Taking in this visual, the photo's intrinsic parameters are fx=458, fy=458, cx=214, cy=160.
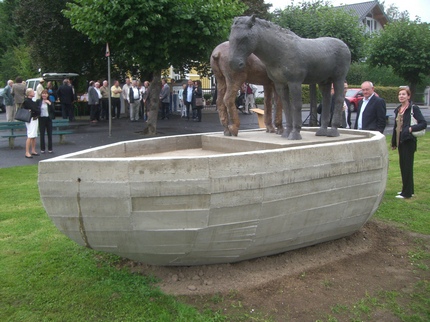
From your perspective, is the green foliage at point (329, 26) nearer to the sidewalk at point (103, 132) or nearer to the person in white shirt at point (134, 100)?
the sidewalk at point (103, 132)

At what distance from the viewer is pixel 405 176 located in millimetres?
7566

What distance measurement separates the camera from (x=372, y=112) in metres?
7.53

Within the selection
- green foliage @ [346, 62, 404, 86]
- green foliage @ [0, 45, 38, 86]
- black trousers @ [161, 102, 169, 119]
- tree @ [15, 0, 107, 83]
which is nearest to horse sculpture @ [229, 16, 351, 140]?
black trousers @ [161, 102, 169, 119]

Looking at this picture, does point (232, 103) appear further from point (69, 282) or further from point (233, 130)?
point (69, 282)

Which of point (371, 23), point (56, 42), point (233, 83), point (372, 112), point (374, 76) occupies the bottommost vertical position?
Result: point (372, 112)

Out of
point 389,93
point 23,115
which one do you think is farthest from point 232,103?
point 389,93

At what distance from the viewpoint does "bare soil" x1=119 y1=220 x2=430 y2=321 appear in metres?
3.99

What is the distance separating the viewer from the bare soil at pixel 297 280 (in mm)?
3992

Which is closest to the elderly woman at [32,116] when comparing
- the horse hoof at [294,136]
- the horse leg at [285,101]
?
the horse leg at [285,101]

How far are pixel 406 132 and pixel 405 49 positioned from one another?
14542 mm

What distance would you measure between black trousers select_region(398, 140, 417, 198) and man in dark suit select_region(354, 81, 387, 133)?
1.49ft

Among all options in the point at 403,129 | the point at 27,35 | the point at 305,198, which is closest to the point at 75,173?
the point at 305,198

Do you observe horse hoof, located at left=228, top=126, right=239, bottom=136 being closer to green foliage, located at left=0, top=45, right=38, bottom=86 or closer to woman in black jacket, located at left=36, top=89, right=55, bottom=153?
woman in black jacket, located at left=36, top=89, right=55, bottom=153

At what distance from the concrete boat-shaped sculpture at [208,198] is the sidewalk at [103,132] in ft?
24.7
